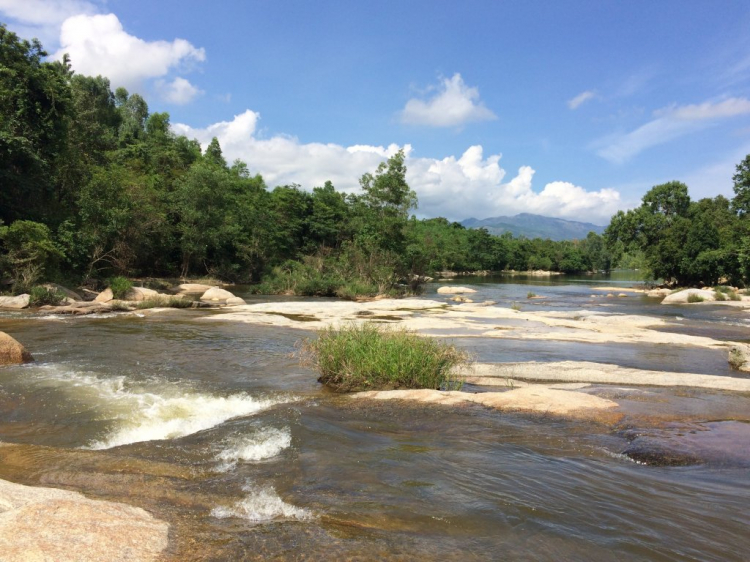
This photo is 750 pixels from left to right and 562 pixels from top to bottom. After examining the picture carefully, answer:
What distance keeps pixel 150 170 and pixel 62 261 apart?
1169 inches

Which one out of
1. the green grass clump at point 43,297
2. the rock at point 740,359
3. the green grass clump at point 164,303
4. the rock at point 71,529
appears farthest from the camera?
the green grass clump at point 164,303

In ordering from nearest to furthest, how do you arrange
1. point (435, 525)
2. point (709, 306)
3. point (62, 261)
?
point (435, 525) → point (62, 261) → point (709, 306)

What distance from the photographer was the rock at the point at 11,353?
1255cm

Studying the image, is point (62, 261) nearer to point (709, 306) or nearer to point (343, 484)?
point (343, 484)

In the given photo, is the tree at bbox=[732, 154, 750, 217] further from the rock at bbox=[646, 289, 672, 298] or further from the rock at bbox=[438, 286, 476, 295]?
the rock at bbox=[438, 286, 476, 295]

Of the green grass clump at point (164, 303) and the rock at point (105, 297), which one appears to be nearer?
the green grass clump at point (164, 303)

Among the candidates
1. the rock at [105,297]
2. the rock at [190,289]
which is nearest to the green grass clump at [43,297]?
the rock at [105,297]

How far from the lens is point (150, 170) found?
191 feet

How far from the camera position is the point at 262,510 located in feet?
17.3

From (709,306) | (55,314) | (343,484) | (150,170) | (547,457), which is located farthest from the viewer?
(150,170)

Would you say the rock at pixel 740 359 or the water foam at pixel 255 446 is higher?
the rock at pixel 740 359

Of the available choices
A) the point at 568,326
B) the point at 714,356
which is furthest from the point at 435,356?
the point at 568,326

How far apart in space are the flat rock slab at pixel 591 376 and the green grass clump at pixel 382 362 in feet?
5.23

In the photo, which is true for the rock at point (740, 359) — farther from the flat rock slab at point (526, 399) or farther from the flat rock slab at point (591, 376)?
the flat rock slab at point (526, 399)
